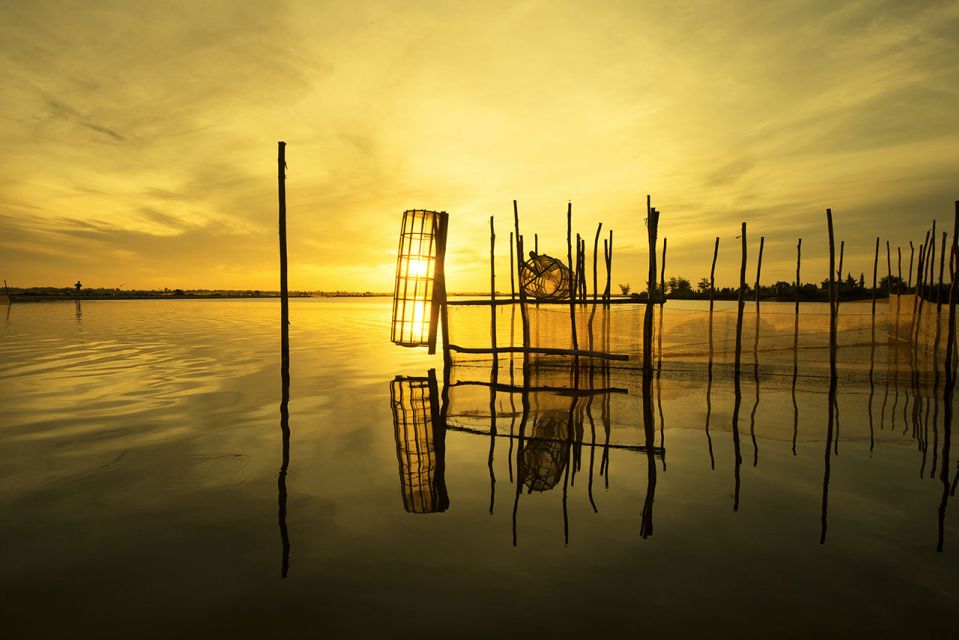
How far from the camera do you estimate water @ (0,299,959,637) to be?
9.61 ft

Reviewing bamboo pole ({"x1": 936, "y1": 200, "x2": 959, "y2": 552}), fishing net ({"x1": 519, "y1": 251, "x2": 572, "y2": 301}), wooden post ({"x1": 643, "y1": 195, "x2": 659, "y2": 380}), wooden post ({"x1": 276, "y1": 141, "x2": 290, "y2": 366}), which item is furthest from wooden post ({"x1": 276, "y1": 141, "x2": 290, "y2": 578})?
wooden post ({"x1": 643, "y1": 195, "x2": 659, "y2": 380})

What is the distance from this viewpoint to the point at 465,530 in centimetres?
402

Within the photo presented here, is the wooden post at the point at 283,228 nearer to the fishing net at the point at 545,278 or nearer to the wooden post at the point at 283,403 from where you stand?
the wooden post at the point at 283,403

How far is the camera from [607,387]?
10.6 metres

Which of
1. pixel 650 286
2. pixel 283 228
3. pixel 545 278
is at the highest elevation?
pixel 283 228

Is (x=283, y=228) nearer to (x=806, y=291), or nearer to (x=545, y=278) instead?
(x=545, y=278)

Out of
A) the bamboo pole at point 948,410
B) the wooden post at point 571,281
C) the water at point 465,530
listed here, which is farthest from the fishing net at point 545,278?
the bamboo pole at point 948,410

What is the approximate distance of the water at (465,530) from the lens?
2928mm

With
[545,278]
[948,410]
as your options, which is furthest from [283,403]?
[948,410]

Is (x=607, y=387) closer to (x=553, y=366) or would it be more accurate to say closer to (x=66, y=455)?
(x=553, y=366)

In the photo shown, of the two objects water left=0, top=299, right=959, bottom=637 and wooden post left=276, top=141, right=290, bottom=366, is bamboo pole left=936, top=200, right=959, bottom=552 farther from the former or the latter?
wooden post left=276, top=141, right=290, bottom=366

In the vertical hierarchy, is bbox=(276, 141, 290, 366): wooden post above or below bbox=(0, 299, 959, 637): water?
above

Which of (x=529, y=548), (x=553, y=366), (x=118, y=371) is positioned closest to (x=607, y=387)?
(x=553, y=366)

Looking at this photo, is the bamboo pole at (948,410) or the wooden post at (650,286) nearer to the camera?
the bamboo pole at (948,410)
